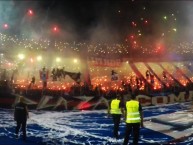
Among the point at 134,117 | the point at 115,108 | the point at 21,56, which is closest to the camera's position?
the point at 134,117

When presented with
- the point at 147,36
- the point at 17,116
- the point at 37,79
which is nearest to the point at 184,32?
the point at 147,36

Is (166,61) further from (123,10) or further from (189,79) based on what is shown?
(123,10)

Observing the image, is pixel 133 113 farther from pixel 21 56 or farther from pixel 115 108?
pixel 21 56

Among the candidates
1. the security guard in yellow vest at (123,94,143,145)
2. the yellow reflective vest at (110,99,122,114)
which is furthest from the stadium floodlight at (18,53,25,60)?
the security guard in yellow vest at (123,94,143,145)

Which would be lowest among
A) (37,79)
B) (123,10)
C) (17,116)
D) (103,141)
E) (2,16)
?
(103,141)

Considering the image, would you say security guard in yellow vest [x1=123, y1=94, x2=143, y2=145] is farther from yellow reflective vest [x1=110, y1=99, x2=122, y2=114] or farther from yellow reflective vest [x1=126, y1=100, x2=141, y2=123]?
yellow reflective vest [x1=110, y1=99, x2=122, y2=114]

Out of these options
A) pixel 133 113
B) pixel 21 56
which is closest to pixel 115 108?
pixel 133 113

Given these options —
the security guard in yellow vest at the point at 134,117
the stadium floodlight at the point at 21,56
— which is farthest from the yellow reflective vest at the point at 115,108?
the stadium floodlight at the point at 21,56

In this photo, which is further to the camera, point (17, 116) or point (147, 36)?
point (147, 36)

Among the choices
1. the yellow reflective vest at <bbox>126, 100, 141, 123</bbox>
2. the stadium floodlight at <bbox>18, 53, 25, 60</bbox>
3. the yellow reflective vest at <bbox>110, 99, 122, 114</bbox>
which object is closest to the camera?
the yellow reflective vest at <bbox>126, 100, 141, 123</bbox>

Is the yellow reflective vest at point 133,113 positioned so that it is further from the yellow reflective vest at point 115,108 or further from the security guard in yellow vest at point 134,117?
the yellow reflective vest at point 115,108

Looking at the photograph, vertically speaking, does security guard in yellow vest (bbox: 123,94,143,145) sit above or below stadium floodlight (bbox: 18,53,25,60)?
below

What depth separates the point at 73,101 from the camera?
21.4m

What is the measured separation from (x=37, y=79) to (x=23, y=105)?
1386 centimetres
